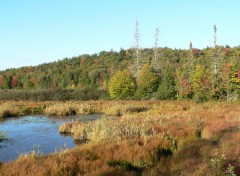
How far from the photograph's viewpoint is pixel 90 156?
10625 millimetres

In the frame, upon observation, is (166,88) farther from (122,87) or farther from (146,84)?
(122,87)

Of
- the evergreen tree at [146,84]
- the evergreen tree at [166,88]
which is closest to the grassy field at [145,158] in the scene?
the evergreen tree at [166,88]

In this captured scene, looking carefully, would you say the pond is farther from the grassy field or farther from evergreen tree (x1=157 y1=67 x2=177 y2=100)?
evergreen tree (x1=157 y1=67 x2=177 y2=100)

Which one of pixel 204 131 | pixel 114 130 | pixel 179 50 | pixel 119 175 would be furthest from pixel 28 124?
pixel 179 50

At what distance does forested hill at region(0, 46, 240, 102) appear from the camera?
174ft

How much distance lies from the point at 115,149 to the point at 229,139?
4.61 meters

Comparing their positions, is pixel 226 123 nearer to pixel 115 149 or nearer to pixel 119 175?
pixel 115 149

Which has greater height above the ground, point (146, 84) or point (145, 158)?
point (146, 84)

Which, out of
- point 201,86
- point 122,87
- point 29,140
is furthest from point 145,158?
point 122,87

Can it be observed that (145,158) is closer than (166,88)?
Yes

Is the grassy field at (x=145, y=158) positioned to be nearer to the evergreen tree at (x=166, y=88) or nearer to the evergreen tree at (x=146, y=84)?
the evergreen tree at (x=166, y=88)

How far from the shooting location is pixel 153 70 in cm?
6069

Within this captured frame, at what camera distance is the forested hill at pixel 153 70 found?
5294 cm

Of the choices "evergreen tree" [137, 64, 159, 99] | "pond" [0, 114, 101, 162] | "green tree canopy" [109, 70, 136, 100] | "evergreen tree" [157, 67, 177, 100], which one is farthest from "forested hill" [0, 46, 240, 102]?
"pond" [0, 114, 101, 162]
